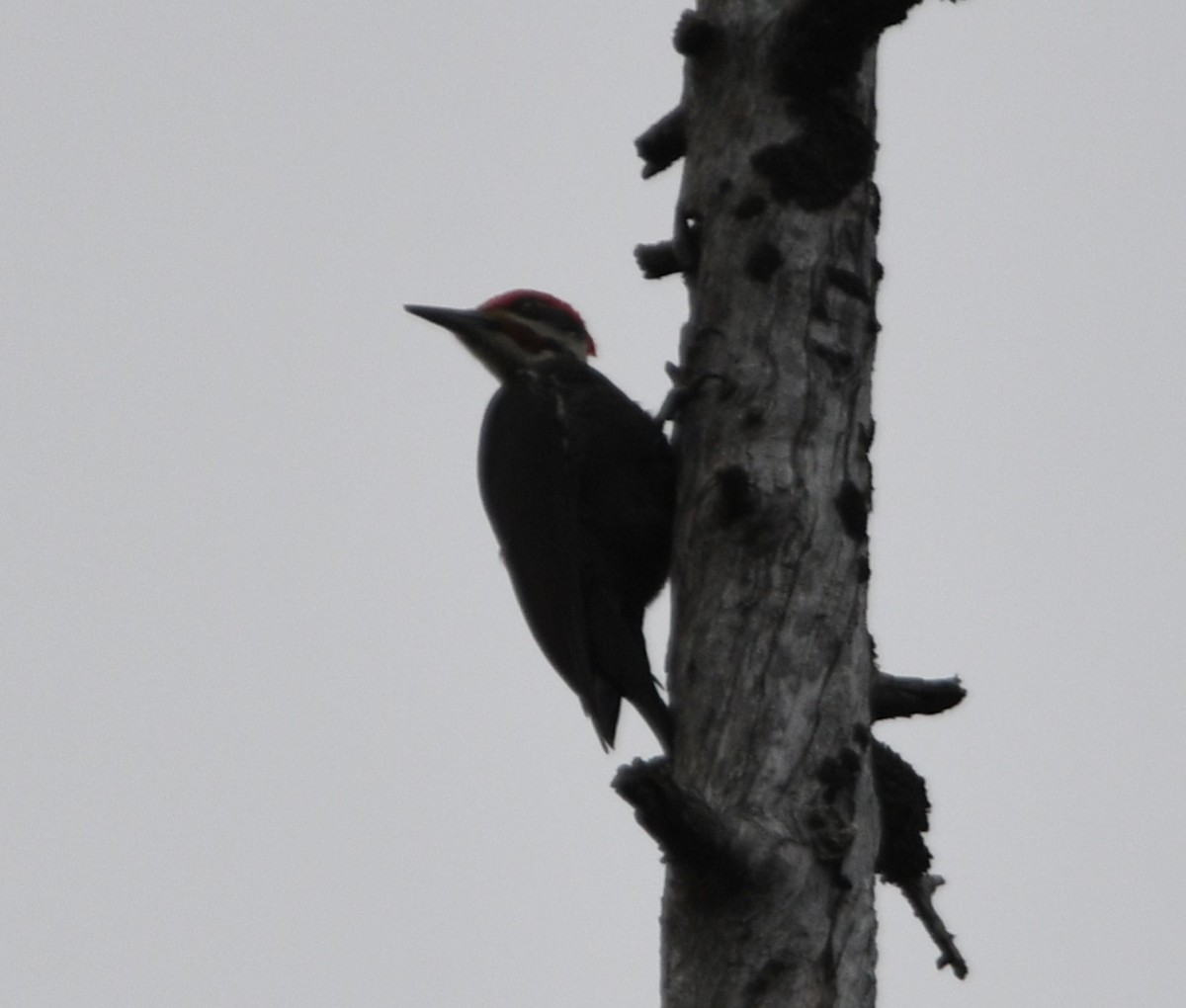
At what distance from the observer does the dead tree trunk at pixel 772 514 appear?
2.38 metres

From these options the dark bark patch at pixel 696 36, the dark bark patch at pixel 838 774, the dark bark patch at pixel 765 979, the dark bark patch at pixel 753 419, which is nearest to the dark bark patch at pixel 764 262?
the dark bark patch at pixel 753 419

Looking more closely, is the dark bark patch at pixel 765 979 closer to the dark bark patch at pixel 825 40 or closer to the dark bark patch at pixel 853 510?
the dark bark patch at pixel 853 510

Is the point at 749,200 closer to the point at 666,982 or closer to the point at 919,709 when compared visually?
the point at 919,709

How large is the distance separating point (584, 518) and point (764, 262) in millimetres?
1008

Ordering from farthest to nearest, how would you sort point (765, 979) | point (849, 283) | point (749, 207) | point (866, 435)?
point (749, 207), point (849, 283), point (866, 435), point (765, 979)

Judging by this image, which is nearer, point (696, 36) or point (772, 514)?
point (772, 514)

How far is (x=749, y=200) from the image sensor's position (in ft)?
10.6

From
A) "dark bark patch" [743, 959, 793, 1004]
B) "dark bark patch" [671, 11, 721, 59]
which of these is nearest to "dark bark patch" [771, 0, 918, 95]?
"dark bark patch" [671, 11, 721, 59]

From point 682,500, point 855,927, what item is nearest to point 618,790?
point 855,927

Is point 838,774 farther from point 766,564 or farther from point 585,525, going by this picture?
point 585,525

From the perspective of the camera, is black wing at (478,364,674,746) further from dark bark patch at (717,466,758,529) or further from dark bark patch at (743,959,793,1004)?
dark bark patch at (743,959,793,1004)

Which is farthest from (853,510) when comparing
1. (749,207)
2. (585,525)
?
(585,525)

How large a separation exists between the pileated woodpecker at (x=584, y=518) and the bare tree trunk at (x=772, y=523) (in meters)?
0.44

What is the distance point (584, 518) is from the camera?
399 cm
